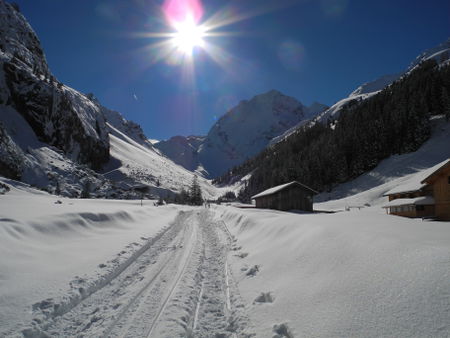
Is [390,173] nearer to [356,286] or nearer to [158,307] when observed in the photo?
[356,286]

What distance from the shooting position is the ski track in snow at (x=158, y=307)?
5.01 metres

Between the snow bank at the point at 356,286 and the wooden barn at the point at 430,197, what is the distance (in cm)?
2395

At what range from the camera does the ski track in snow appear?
5008 mm

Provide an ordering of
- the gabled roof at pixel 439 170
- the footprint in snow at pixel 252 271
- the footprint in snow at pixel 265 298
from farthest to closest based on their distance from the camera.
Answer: the gabled roof at pixel 439 170 → the footprint in snow at pixel 252 271 → the footprint in snow at pixel 265 298

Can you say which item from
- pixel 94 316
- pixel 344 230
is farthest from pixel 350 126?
pixel 94 316

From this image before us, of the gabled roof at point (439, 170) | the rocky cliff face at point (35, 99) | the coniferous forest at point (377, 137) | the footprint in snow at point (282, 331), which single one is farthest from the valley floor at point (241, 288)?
the coniferous forest at point (377, 137)

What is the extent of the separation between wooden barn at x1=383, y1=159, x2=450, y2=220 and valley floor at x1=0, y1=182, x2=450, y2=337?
2371cm

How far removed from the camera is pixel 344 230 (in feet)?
27.7

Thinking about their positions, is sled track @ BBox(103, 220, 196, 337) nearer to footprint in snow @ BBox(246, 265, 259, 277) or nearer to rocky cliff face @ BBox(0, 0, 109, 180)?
footprint in snow @ BBox(246, 265, 259, 277)

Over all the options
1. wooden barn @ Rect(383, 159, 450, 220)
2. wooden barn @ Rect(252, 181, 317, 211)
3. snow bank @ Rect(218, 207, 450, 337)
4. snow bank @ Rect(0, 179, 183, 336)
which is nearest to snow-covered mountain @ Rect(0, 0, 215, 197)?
snow bank @ Rect(0, 179, 183, 336)

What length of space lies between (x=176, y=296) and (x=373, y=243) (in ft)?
18.2

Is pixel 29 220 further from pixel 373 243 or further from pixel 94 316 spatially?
pixel 373 243

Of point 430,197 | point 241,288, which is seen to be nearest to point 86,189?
point 241,288

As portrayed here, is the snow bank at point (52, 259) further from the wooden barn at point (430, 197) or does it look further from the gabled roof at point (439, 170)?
the wooden barn at point (430, 197)
